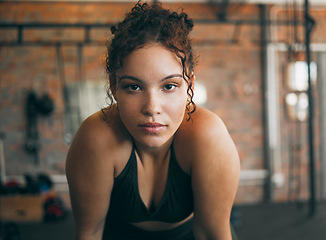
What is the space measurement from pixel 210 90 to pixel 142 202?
3.22 m

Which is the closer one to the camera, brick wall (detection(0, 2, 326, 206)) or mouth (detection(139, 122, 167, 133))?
mouth (detection(139, 122, 167, 133))

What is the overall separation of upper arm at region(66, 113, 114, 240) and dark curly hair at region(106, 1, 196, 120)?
0.67ft

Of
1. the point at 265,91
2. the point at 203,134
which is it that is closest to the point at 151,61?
the point at 203,134

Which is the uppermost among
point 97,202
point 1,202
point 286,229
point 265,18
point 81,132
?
point 265,18

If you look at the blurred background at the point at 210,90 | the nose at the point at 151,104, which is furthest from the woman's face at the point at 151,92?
the blurred background at the point at 210,90

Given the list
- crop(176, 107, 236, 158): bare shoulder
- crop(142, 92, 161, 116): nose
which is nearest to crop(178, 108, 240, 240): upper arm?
crop(176, 107, 236, 158): bare shoulder

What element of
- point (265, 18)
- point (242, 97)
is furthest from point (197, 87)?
point (265, 18)

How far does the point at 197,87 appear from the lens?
12.9 feet

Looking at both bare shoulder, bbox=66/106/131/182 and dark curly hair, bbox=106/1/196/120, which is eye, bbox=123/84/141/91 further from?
bare shoulder, bbox=66/106/131/182

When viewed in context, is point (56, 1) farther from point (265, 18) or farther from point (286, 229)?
point (286, 229)

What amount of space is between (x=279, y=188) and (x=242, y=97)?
1.43 m

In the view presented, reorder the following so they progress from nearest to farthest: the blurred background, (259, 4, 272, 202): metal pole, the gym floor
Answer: the gym floor < the blurred background < (259, 4, 272, 202): metal pole

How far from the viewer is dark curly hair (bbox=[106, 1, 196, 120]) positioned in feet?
2.25

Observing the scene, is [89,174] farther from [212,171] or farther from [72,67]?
[72,67]
